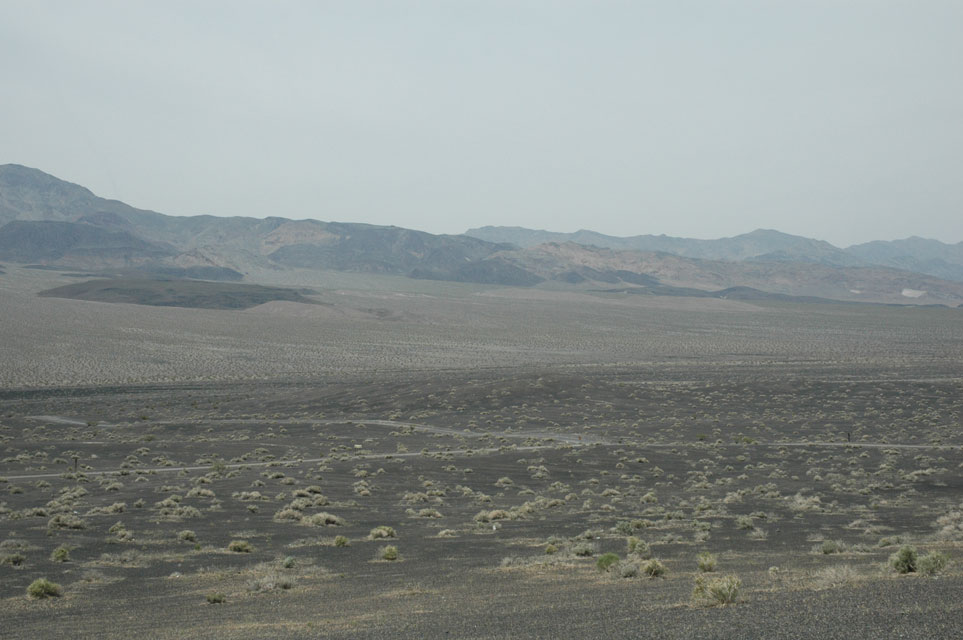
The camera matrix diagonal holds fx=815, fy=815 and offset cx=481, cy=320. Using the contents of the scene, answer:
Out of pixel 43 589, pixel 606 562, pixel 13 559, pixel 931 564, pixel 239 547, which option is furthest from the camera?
Result: pixel 239 547

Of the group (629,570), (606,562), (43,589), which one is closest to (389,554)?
(606,562)

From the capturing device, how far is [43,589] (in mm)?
11891

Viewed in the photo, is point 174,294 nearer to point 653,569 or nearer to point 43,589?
point 43,589

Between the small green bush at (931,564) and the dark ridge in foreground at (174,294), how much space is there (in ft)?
472

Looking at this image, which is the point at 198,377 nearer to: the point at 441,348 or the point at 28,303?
the point at 441,348

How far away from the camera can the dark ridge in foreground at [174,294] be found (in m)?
150

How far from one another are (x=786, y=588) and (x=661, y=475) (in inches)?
736

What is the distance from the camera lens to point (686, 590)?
10.5m

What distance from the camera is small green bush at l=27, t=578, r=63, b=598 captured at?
1184 cm

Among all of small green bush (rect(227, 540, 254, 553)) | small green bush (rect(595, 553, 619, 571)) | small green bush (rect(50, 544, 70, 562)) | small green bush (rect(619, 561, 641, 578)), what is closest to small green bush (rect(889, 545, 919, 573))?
small green bush (rect(619, 561, 641, 578))

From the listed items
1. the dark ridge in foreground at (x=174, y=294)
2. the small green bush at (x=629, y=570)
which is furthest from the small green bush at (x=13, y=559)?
the dark ridge in foreground at (x=174, y=294)

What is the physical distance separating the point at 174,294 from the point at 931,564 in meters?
161

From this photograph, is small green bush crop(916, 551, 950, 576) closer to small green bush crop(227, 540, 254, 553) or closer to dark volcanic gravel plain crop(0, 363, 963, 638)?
dark volcanic gravel plain crop(0, 363, 963, 638)

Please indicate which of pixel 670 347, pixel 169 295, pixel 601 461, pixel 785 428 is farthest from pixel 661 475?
pixel 169 295
